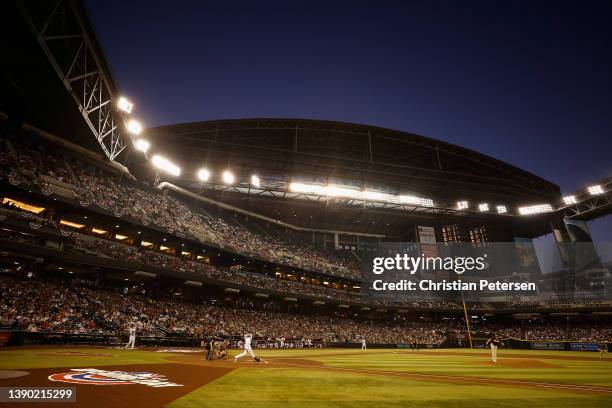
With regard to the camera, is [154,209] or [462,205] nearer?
[154,209]

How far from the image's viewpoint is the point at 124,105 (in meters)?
21.5

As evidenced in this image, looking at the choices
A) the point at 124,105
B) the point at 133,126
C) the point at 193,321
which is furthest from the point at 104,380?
the point at 193,321

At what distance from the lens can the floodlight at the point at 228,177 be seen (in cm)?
4462

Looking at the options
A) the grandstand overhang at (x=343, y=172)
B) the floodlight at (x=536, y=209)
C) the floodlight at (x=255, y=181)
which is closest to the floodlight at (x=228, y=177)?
the grandstand overhang at (x=343, y=172)

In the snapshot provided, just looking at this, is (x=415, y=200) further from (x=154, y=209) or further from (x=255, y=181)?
(x=154, y=209)

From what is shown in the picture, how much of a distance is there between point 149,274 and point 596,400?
31.3m

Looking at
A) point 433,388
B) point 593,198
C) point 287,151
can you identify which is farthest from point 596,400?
point 593,198

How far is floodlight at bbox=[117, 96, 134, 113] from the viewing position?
822 inches

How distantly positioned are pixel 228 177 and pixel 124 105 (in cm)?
2386

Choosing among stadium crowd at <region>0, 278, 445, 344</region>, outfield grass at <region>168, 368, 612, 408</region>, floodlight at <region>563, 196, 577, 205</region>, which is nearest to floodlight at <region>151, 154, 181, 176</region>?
stadium crowd at <region>0, 278, 445, 344</region>

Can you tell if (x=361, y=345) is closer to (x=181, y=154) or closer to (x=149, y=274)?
(x=149, y=274)

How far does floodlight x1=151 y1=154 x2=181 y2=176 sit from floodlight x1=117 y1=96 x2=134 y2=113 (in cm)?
1585

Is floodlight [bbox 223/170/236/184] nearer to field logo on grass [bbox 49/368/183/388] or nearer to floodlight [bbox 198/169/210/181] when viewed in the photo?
floodlight [bbox 198/169/210/181]

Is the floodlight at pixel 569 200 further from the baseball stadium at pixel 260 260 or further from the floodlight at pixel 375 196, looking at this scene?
the floodlight at pixel 375 196
